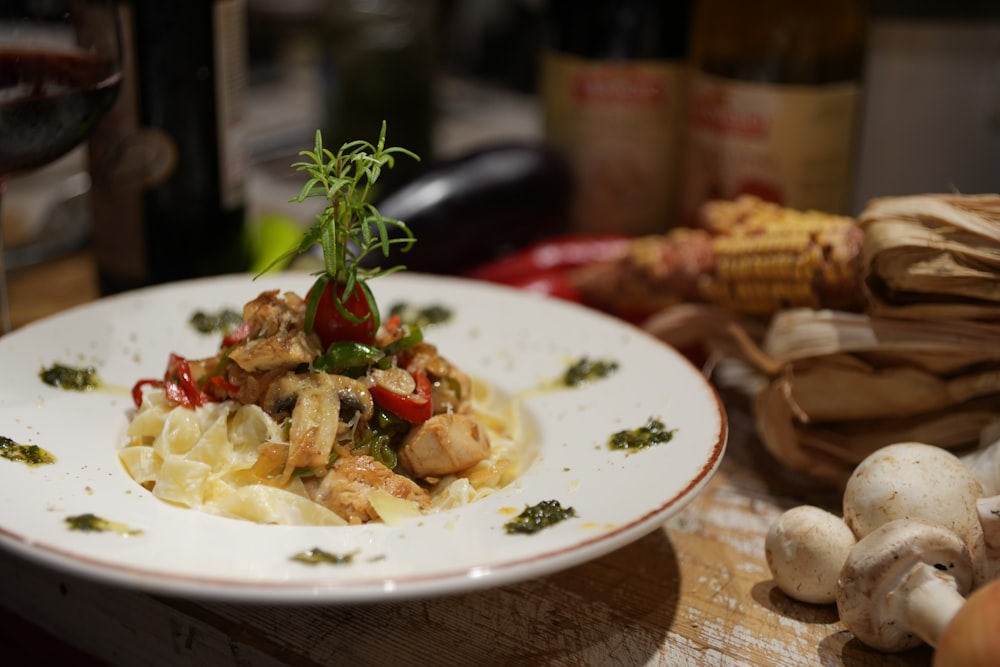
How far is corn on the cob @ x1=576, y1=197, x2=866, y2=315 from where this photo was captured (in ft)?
6.16

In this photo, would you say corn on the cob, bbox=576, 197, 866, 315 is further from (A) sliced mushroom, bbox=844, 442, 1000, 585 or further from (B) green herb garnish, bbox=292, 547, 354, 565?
(B) green herb garnish, bbox=292, 547, 354, 565

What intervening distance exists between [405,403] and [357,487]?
17cm

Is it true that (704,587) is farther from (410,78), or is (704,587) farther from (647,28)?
(410,78)

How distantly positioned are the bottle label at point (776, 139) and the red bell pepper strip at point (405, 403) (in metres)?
1.44

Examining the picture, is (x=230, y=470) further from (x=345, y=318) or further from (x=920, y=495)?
(x=920, y=495)

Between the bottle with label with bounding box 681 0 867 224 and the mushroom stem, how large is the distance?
1580 mm

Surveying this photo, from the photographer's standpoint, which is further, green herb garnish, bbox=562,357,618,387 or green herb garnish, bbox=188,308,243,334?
green herb garnish, bbox=188,308,243,334

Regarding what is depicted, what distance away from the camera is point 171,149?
2.44m

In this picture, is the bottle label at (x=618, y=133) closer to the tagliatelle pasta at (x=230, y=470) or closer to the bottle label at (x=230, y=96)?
the bottle label at (x=230, y=96)

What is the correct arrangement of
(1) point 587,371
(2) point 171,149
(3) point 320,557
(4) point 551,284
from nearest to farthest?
(3) point 320,557
(1) point 587,371
(2) point 171,149
(4) point 551,284

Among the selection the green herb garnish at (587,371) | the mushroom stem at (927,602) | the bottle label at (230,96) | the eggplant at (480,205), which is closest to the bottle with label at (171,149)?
the bottle label at (230,96)

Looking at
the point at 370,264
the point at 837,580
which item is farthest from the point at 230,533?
the point at 370,264

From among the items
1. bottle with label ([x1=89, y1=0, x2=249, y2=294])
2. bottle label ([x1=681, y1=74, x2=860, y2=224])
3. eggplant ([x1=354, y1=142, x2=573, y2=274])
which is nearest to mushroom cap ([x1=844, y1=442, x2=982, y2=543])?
bottle label ([x1=681, y1=74, x2=860, y2=224])

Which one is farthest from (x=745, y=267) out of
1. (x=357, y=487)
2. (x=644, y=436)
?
(x=357, y=487)
